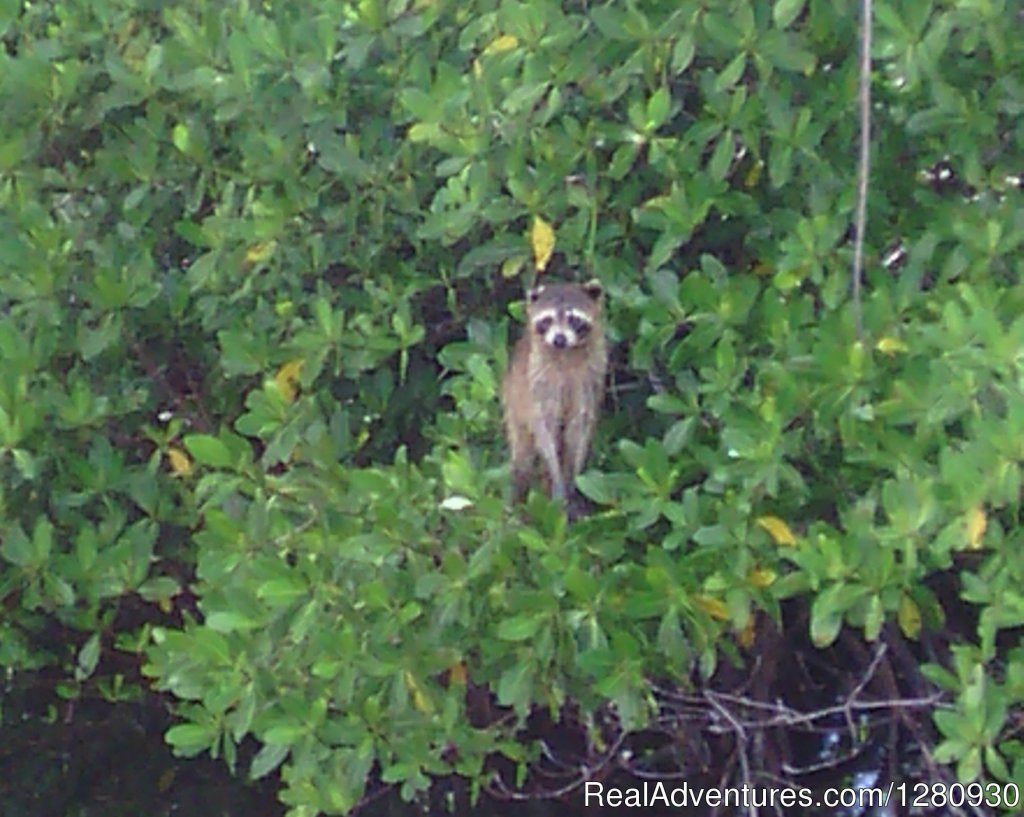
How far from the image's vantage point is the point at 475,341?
16.6 ft

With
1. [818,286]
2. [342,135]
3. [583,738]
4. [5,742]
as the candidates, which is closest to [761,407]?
[818,286]

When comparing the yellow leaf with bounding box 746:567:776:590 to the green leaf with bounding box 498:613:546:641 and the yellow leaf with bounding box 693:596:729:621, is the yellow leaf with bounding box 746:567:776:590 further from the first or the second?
the green leaf with bounding box 498:613:546:641

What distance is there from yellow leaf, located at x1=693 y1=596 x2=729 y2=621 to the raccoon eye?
1042 millimetres

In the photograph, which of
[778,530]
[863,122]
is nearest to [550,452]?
[778,530]

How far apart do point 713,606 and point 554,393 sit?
48.3 inches

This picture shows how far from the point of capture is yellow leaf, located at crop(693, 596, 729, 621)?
14.5 ft

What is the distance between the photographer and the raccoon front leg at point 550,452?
211 inches

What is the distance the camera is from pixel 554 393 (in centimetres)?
553

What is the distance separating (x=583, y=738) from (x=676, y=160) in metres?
2.25

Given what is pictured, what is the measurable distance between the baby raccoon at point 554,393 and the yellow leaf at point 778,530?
37.6 inches

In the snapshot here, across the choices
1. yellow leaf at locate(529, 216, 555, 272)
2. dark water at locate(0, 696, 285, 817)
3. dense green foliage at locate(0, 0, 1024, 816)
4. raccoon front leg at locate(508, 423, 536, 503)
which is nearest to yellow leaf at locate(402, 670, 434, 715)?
dense green foliage at locate(0, 0, 1024, 816)

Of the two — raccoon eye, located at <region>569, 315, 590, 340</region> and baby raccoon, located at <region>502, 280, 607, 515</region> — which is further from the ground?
raccoon eye, located at <region>569, 315, 590, 340</region>

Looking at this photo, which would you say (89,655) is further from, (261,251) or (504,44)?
(504,44)

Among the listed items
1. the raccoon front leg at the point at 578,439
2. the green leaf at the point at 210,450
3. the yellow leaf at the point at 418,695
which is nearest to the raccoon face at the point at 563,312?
the raccoon front leg at the point at 578,439
